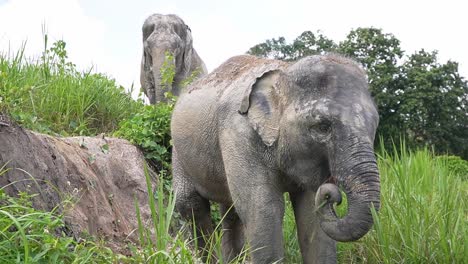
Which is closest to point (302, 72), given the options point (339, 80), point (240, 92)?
point (339, 80)

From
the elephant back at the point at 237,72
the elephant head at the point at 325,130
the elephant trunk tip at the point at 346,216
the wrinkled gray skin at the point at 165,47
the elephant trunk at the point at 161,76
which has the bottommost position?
the elephant trunk tip at the point at 346,216

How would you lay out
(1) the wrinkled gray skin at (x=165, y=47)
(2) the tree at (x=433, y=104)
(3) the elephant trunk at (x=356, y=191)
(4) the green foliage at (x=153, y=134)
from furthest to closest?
(2) the tree at (x=433, y=104) < (1) the wrinkled gray skin at (x=165, y=47) < (4) the green foliage at (x=153, y=134) < (3) the elephant trunk at (x=356, y=191)

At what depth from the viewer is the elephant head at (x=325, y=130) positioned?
4152mm

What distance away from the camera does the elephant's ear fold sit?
4633 millimetres

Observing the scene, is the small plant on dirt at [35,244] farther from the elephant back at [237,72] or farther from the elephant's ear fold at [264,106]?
the elephant back at [237,72]

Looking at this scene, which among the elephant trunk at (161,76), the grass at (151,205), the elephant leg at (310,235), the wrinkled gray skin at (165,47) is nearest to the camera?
the grass at (151,205)

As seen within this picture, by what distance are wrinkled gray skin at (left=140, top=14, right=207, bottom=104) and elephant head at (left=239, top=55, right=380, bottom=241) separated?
6886 millimetres

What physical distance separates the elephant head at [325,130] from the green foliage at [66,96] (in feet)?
11.9

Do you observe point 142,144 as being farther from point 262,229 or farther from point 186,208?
point 262,229

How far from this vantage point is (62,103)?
891 cm

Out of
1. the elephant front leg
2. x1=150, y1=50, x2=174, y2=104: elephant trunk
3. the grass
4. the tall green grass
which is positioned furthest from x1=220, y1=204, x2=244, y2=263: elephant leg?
x1=150, y1=50, x2=174, y2=104: elephant trunk

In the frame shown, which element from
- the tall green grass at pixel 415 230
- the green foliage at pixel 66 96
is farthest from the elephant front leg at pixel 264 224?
the green foliage at pixel 66 96

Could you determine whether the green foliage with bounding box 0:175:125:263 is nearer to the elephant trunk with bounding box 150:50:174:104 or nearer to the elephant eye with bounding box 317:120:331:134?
the elephant eye with bounding box 317:120:331:134

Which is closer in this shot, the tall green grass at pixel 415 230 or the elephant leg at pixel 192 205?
the tall green grass at pixel 415 230
